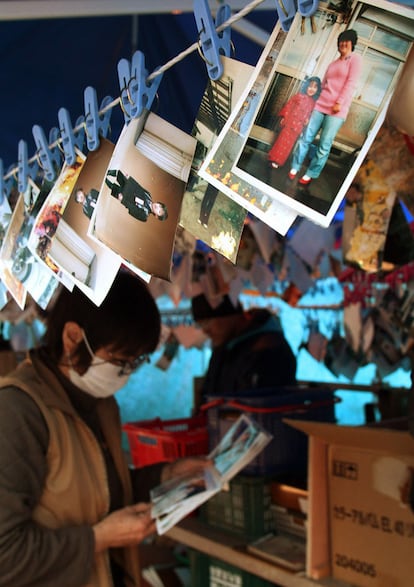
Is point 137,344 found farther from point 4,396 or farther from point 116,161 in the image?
point 116,161

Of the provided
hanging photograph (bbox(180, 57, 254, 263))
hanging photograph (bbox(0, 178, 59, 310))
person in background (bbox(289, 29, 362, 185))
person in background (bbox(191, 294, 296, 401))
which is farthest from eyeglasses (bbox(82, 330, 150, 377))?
person in background (bbox(191, 294, 296, 401))

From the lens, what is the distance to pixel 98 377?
5.66 ft

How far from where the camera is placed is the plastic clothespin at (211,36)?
2.48 ft

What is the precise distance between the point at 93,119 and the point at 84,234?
205 mm

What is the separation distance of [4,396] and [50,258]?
0.53 metres

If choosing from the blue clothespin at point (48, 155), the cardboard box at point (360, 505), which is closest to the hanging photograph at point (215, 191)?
the blue clothespin at point (48, 155)

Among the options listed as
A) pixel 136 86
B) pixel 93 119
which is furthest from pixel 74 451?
pixel 136 86

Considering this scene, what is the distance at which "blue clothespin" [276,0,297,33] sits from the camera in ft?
2.31

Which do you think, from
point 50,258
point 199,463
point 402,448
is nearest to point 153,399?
point 199,463

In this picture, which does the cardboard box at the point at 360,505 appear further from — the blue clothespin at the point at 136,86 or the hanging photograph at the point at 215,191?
the blue clothespin at the point at 136,86

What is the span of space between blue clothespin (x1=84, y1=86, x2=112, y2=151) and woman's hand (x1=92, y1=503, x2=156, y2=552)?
3.42 feet

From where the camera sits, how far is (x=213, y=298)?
360cm

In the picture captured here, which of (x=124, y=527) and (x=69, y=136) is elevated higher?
(x=69, y=136)

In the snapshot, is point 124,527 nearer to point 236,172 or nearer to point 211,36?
point 236,172
